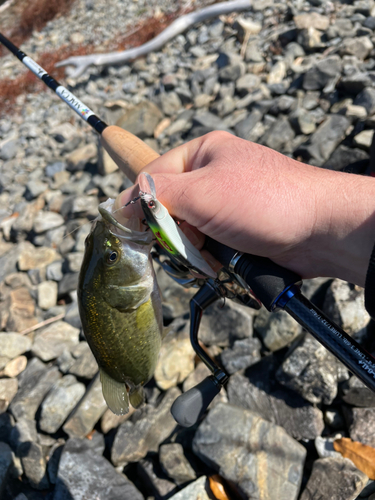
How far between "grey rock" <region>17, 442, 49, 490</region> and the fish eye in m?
2.27

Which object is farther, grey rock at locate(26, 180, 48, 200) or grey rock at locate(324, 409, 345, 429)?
grey rock at locate(26, 180, 48, 200)

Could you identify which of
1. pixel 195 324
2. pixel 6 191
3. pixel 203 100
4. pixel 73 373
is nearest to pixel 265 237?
pixel 195 324

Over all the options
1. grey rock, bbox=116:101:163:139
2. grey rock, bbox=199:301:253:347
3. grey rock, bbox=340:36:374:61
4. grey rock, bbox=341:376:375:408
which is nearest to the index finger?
grey rock, bbox=199:301:253:347

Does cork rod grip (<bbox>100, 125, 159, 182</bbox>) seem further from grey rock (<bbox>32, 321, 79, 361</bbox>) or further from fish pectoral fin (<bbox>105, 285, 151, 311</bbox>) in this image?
grey rock (<bbox>32, 321, 79, 361</bbox>)

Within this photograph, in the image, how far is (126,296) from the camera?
2.05 m

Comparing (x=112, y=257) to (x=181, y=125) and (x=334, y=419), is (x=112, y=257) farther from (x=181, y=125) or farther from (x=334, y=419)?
(x=181, y=125)

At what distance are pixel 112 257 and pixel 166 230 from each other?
0.48 metres

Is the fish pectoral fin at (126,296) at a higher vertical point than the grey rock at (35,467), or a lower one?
higher

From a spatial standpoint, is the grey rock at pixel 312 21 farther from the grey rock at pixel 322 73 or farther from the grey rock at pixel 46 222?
the grey rock at pixel 46 222

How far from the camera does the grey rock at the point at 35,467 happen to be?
3141mm

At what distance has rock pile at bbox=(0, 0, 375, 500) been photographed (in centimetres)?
275

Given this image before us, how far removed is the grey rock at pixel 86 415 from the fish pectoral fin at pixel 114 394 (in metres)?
1.37

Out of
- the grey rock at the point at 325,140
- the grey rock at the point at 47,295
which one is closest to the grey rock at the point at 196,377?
the grey rock at the point at 47,295

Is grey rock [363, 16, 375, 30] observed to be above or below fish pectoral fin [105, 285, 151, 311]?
below
